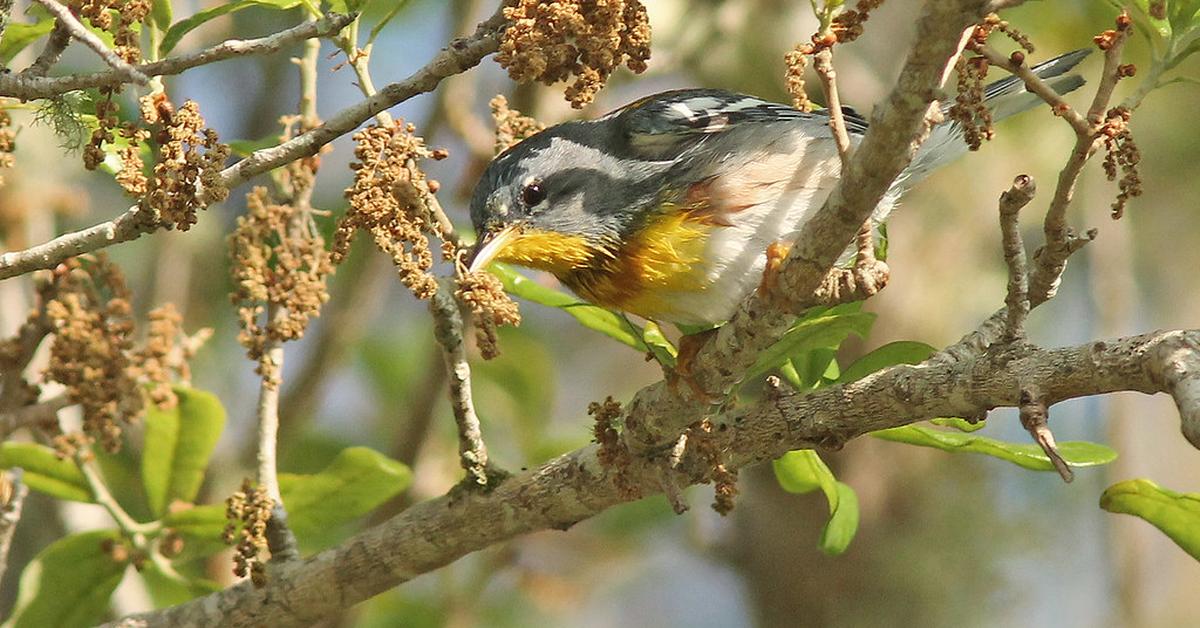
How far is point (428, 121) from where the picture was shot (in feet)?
16.2

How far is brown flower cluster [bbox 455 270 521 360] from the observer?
2480 mm

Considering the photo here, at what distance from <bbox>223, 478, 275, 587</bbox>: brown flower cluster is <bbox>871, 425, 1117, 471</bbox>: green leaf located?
4.31 ft

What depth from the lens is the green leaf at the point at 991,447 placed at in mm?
2617

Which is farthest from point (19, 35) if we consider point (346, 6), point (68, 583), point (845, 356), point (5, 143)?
point (845, 356)

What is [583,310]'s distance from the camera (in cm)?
314

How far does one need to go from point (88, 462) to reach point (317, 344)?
172 centimetres

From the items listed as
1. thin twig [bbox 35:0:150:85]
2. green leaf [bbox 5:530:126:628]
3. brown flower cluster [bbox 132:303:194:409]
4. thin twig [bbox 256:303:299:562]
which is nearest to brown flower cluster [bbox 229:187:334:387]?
thin twig [bbox 256:303:299:562]

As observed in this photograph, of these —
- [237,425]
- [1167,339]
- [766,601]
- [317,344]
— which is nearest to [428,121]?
[317,344]

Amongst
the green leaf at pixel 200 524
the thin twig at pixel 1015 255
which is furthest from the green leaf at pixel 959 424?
the green leaf at pixel 200 524

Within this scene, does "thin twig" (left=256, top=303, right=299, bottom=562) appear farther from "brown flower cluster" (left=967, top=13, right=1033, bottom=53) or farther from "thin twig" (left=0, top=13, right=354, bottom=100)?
"brown flower cluster" (left=967, top=13, right=1033, bottom=53)

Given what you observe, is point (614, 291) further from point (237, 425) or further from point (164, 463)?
point (237, 425)

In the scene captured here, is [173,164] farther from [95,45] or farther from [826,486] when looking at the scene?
[826,486]

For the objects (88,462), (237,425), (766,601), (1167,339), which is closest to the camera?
(1167,339)

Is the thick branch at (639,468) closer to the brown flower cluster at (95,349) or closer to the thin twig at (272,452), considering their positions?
the thin twig at (272,452)
